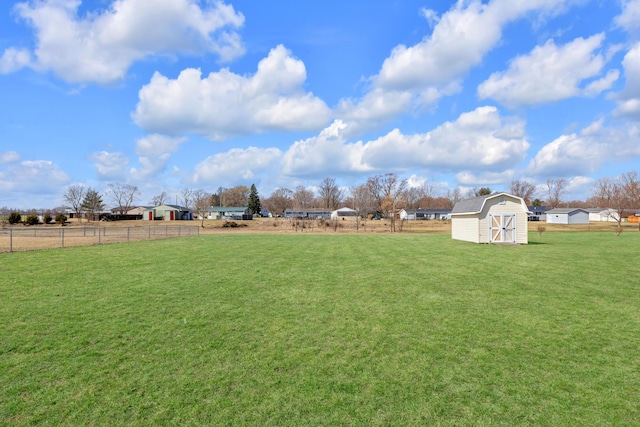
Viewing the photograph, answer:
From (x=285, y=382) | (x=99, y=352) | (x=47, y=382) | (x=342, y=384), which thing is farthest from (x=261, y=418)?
(x=99, y=352)

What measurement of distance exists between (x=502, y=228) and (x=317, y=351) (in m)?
22.3

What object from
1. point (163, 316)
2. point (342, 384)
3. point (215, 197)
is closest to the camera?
point (342, 384)

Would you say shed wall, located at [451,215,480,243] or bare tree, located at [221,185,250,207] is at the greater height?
bare tree, located at [221,185,250,207]

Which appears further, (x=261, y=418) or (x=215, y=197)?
(x=215, y=197)

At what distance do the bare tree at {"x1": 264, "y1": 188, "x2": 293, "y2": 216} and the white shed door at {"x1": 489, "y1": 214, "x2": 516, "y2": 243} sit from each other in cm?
9004

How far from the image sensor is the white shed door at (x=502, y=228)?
2378 centimetres

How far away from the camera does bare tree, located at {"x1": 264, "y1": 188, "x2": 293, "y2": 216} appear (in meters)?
112

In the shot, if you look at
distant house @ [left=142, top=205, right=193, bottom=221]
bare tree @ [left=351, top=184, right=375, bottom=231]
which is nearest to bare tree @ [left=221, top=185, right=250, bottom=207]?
distant house @ [left=142, top=205, right=193, bottom=221]

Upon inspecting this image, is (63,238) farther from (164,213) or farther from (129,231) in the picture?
(164,213)

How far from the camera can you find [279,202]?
112125mm

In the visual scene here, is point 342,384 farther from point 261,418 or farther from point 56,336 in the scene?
point 56,336

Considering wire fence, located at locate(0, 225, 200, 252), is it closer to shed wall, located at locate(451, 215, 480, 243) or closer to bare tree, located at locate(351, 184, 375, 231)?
shed wall, located at locate(451, 215, 480, 243)

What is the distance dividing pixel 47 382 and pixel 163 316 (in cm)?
268

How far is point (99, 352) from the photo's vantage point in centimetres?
517
